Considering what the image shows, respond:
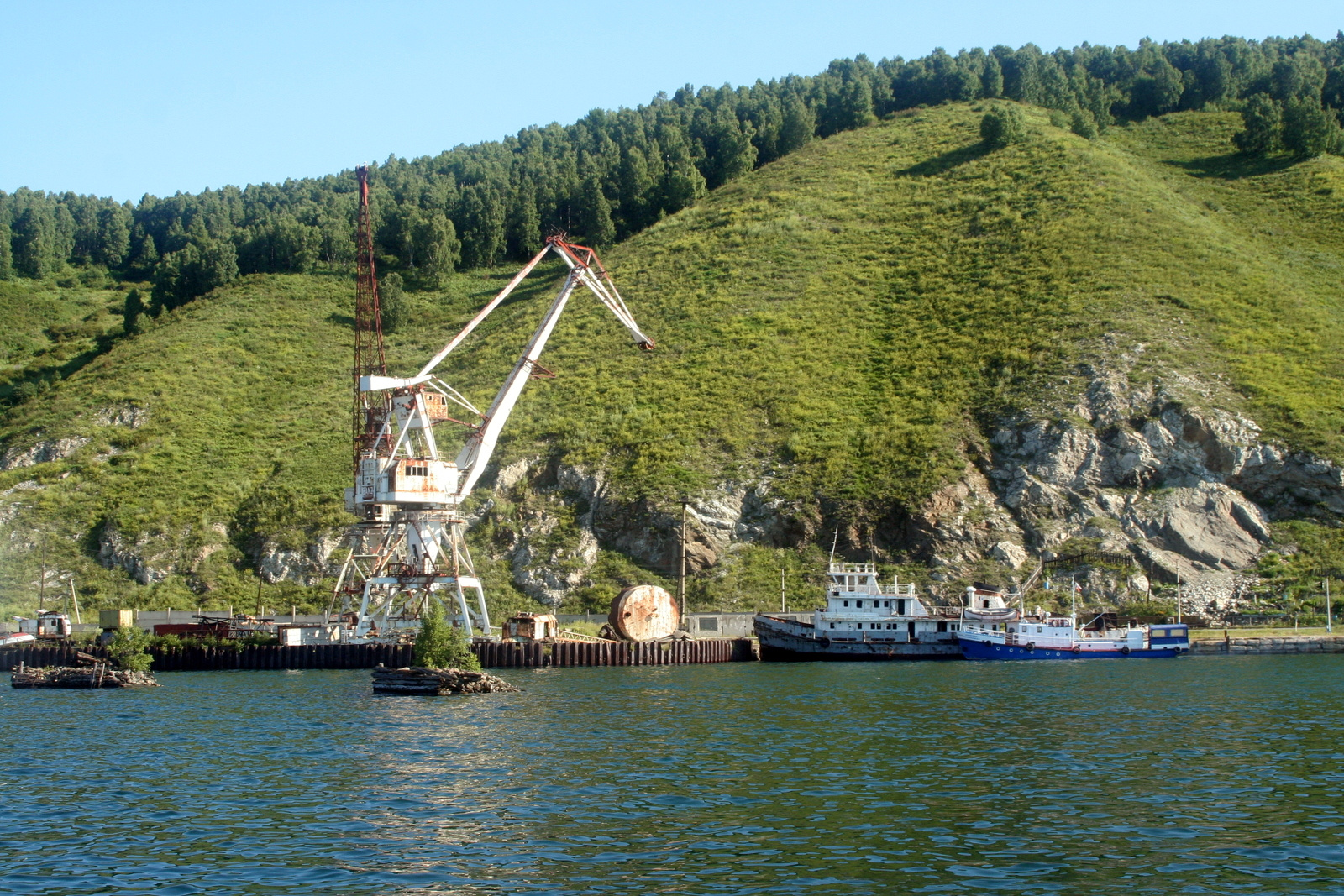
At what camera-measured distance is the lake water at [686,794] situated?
1994 cm

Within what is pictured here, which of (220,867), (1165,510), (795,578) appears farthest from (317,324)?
(220,867)

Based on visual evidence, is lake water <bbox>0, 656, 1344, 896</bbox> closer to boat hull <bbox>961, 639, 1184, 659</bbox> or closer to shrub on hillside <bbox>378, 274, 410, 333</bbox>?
boat hull <bbox>961, 639, 1184, 659</bbox>

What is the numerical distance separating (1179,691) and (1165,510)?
31.6 meters

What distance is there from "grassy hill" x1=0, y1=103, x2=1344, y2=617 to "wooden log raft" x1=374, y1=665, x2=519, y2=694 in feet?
93.9

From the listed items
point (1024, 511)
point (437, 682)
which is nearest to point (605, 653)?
point (437, 682)

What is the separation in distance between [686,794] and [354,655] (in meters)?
43.7

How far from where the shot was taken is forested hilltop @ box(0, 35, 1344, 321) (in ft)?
486

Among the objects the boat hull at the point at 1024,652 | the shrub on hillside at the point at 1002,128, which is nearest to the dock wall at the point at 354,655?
the boat hull at the point at 1024,652

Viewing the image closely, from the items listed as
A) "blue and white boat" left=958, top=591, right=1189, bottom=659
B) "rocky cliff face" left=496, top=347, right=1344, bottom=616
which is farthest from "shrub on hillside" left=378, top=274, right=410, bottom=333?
"blue and white boat" left=958, top=591, right=1189, bottom=659

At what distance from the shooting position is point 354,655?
66312 mm

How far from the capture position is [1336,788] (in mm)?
26531

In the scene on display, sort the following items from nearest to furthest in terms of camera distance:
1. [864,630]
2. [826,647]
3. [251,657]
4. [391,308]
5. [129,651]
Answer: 1. [129,651]
2. [251,657]
3. [826,647]
4. [864,630]
5. [391,308]

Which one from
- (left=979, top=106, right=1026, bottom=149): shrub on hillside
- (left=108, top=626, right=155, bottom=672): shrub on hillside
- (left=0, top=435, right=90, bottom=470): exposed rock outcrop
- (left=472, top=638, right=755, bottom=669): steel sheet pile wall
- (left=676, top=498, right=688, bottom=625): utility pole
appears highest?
(left=979, top=106, right=1026, bottom=149): shrub on hillside

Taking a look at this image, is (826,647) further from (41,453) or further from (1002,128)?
(1002,128)
